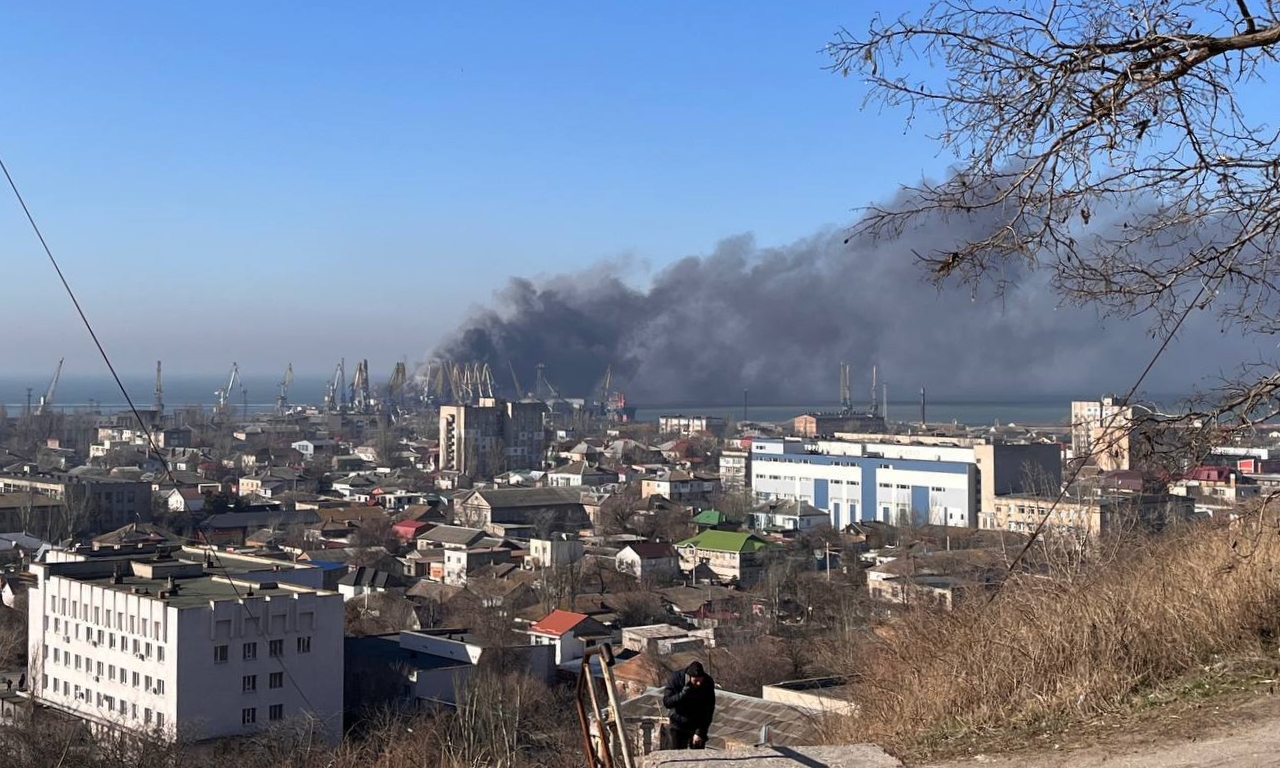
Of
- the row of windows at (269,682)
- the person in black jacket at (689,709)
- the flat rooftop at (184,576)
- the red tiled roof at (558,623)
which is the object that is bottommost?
the red tiled roof at (558,623)

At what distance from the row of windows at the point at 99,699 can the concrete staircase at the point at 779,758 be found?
528 cm

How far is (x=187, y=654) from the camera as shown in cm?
631

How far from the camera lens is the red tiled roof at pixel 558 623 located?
8.70 metres

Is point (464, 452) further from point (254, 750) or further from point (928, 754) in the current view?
point (928, 754)

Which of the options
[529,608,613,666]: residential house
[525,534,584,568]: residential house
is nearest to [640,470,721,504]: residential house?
[525,534,584,568]: residential house

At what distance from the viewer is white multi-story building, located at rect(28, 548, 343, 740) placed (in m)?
6.34

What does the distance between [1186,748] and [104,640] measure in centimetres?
648

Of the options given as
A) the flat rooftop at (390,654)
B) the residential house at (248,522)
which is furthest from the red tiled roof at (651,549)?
the flat rooftop at (390,654)

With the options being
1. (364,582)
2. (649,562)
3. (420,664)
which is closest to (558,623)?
(420,664)

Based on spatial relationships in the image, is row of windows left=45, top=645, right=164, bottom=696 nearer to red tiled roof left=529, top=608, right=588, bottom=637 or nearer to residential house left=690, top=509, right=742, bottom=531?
red tiled roof left=529, top=608, right=588, bottom=637

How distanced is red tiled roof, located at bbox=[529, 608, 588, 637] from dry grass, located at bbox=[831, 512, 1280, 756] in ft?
21.8

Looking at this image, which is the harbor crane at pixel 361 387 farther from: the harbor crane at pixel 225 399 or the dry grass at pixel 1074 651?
the dry grass at pixel 1074 651

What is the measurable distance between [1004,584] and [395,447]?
3013cm

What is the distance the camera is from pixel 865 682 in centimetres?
212
